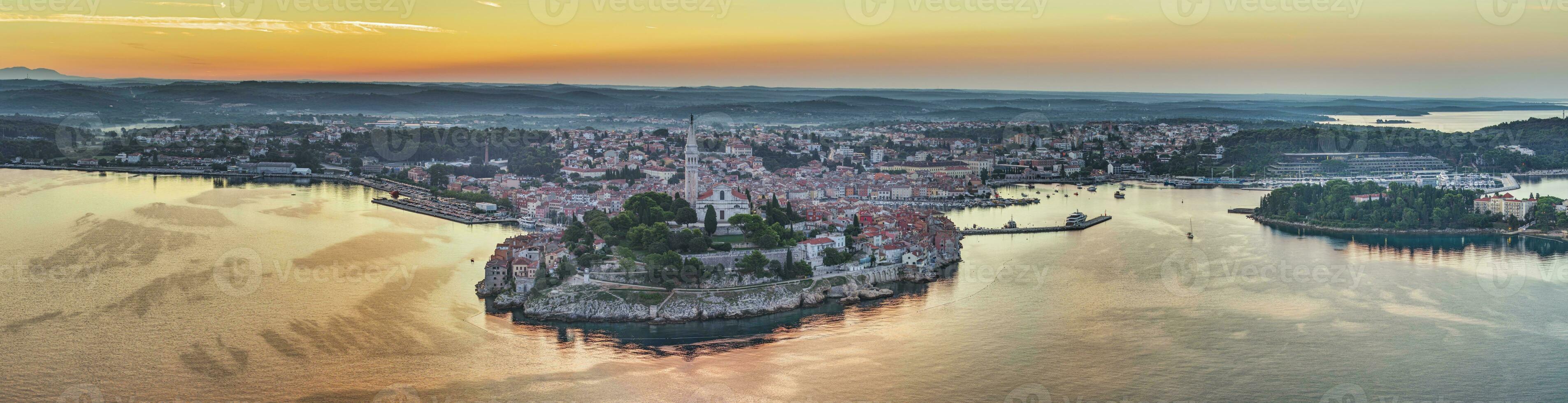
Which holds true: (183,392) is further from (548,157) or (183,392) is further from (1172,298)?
(548,157)

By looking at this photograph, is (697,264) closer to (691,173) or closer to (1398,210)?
(691,173)

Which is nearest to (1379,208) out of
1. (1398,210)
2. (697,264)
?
(1398,210)

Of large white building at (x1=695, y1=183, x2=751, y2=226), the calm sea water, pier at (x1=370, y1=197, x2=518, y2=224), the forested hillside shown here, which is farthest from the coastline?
the forested hillside

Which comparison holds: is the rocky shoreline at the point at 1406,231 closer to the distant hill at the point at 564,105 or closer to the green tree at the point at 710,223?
the green tree at the point at 710,223

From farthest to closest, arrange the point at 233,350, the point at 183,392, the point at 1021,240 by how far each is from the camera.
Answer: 1. the point at 1021,240
2. the point at 233,350
3. the point at 183,392

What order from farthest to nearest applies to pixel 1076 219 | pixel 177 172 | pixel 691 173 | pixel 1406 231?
pixel 177 172
pixel 1076 219
pixel 1406 231
pixel 691 173

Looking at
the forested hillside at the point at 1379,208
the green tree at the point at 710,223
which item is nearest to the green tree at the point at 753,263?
the green tree at the point at 710,223

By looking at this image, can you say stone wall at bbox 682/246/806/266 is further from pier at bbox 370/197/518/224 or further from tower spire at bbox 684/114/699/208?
pier at bbox 370/197/518/224

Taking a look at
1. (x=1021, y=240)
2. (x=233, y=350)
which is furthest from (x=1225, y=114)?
(x=233, y=350)
